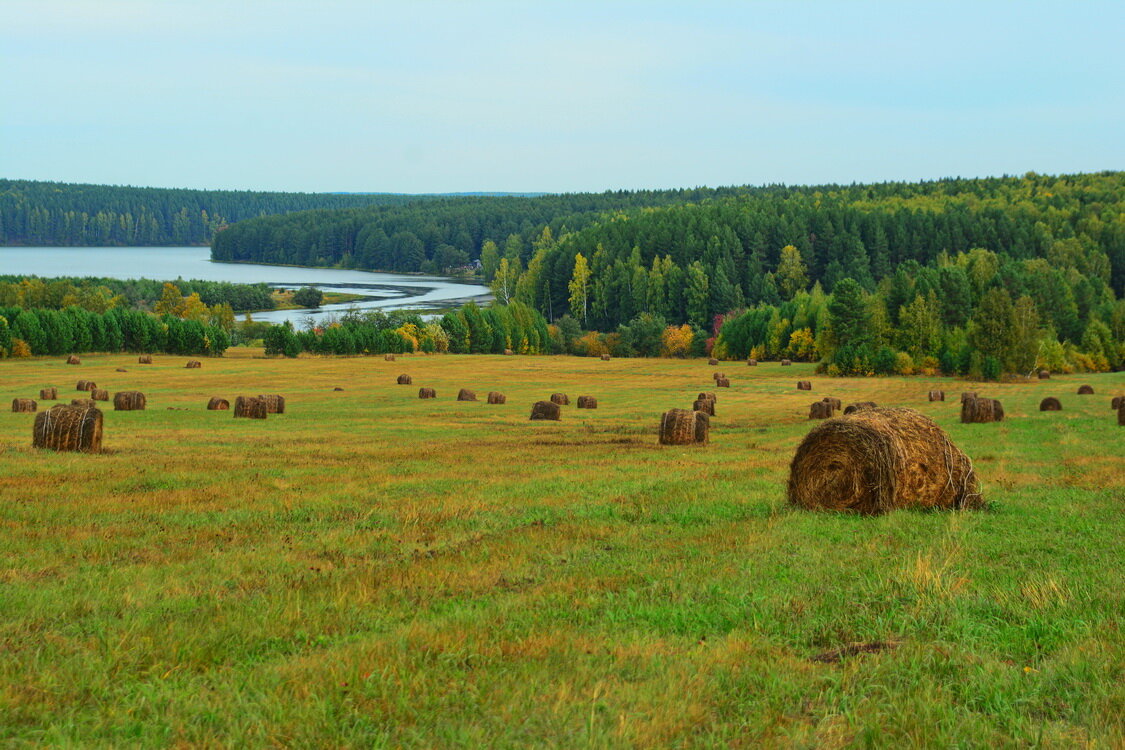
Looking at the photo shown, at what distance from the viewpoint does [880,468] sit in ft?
45.5

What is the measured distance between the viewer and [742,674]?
6668 millimetres

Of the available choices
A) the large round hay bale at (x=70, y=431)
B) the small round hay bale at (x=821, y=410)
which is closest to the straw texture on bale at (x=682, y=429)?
the large round hay bale at (x=70, y=431)

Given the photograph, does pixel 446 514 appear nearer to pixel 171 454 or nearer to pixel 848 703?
pixel 848 703

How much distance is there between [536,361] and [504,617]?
104 m

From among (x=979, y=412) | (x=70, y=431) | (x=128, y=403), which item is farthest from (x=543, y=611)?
(x=128, y=403)

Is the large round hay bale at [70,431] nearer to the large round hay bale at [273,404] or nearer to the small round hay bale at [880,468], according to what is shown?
the large round hay bale at [273,404]

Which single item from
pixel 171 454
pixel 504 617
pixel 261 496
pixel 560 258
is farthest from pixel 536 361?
pixel 504 617

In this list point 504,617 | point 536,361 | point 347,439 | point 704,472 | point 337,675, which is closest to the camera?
point 337,675

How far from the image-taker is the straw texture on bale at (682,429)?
28.2 m

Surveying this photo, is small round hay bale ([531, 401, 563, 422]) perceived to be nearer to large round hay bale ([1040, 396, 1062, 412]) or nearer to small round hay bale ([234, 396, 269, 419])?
small round hay bale ([234, 396, 269, 419])

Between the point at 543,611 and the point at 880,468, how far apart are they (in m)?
7.61

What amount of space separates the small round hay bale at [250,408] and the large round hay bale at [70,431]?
55.6 feet

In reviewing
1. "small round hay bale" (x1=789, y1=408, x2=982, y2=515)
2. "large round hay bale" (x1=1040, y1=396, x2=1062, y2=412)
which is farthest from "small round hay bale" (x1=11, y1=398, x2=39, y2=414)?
"large round hay bale" (x1=1040, y1=396, x2=1062, y2=412)

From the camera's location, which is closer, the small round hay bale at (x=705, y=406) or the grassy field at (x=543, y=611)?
the grassy field at (x=543, y=611)
